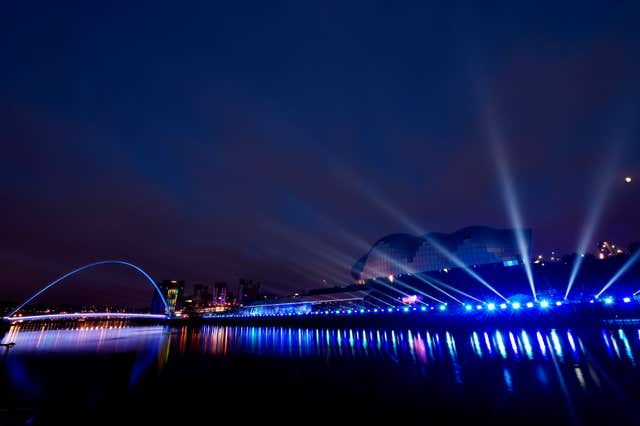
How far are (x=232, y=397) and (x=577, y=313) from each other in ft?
117

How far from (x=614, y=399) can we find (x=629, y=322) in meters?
28.9

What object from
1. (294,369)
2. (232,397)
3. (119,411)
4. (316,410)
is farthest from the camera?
(294,369)

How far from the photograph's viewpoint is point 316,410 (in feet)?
36.0

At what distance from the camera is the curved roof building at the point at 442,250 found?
9112 cm

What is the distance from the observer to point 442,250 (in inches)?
3829

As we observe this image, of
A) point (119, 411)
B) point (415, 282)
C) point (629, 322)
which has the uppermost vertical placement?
point (415, 282)

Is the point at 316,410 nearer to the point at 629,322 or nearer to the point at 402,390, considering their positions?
the point at 402,390

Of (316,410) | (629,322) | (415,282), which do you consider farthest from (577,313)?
(415,282)

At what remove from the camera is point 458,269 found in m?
83.9

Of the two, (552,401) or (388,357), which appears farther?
(388,357)

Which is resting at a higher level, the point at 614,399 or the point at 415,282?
the point at 415,282

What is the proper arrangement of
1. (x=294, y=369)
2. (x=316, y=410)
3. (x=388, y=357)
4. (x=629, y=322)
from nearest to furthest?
1. (x=316, y=410)
2. (x=294, y=369)
3. (x=388, y=357)
4. (x=629, y=322)

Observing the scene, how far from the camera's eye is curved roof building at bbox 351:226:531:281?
91.1 meters

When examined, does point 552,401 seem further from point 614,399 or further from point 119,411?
point 119,411
